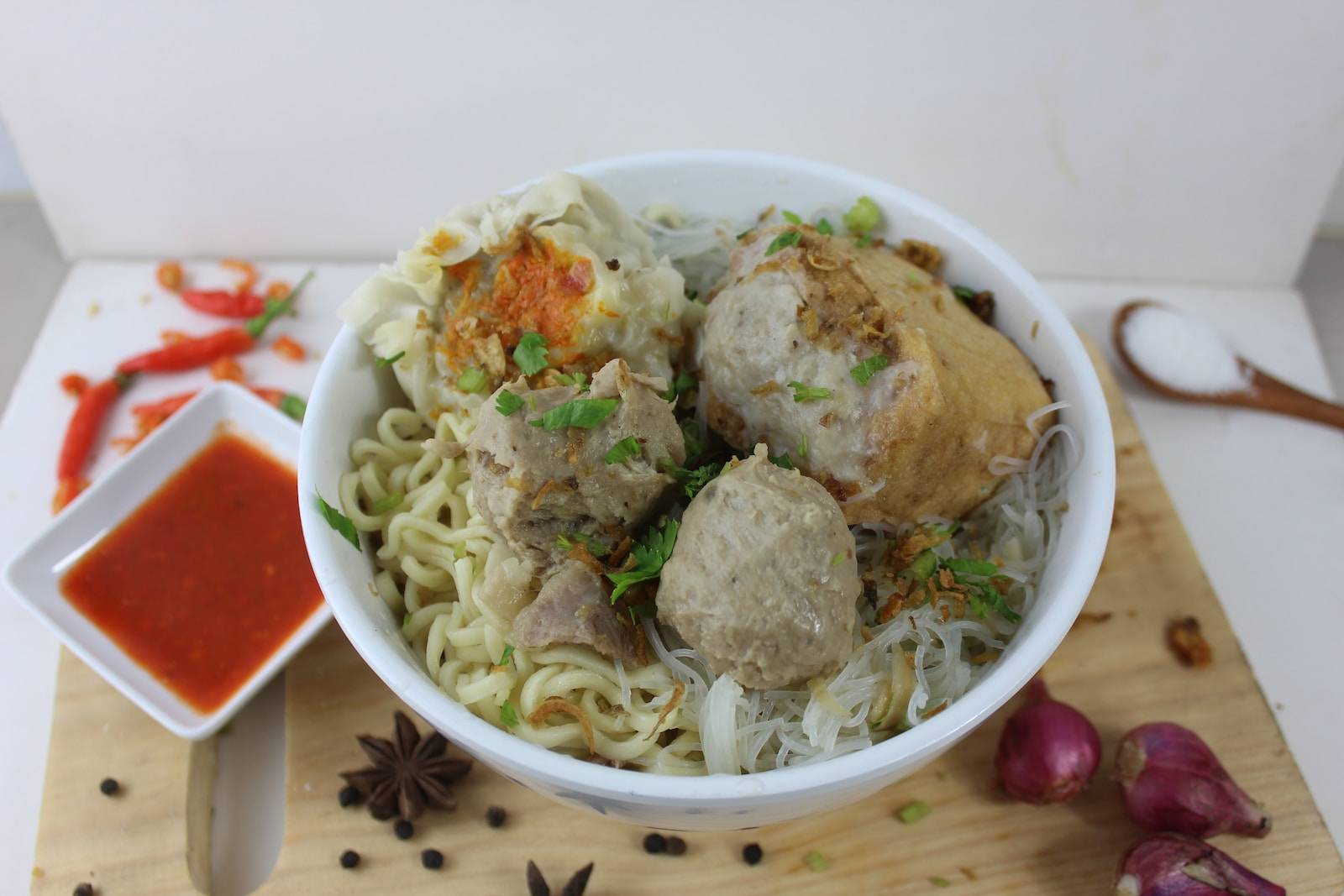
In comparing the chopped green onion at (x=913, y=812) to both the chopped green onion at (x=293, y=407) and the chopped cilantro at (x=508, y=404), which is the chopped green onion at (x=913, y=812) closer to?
the chopped cilantro at (x=508, y=404)

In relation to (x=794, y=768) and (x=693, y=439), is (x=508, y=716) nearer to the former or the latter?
(x=794, y=768)

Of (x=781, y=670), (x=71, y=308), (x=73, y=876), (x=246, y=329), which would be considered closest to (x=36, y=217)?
(x=71, y=308)

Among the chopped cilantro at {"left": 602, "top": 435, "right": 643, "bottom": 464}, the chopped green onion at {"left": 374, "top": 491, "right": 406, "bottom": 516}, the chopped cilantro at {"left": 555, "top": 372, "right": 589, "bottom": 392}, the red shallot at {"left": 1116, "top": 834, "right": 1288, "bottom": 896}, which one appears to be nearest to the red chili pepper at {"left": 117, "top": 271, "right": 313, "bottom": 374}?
the chopped green onion at {"left": 374, "top": 491, "right": 406, "bottom": 516}

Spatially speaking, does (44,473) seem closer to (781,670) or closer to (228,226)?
(228,226)

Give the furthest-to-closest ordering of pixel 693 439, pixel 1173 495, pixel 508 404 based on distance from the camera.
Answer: pixel 1173 495 < pixel 693 439 < pixel 508 404

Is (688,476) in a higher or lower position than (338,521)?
higher

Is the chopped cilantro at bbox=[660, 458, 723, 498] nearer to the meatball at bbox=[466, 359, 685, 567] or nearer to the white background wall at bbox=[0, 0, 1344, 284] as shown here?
the meatball at bbox=[466, 359, 685, 567]

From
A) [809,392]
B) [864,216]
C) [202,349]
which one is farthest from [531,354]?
[202,349]
